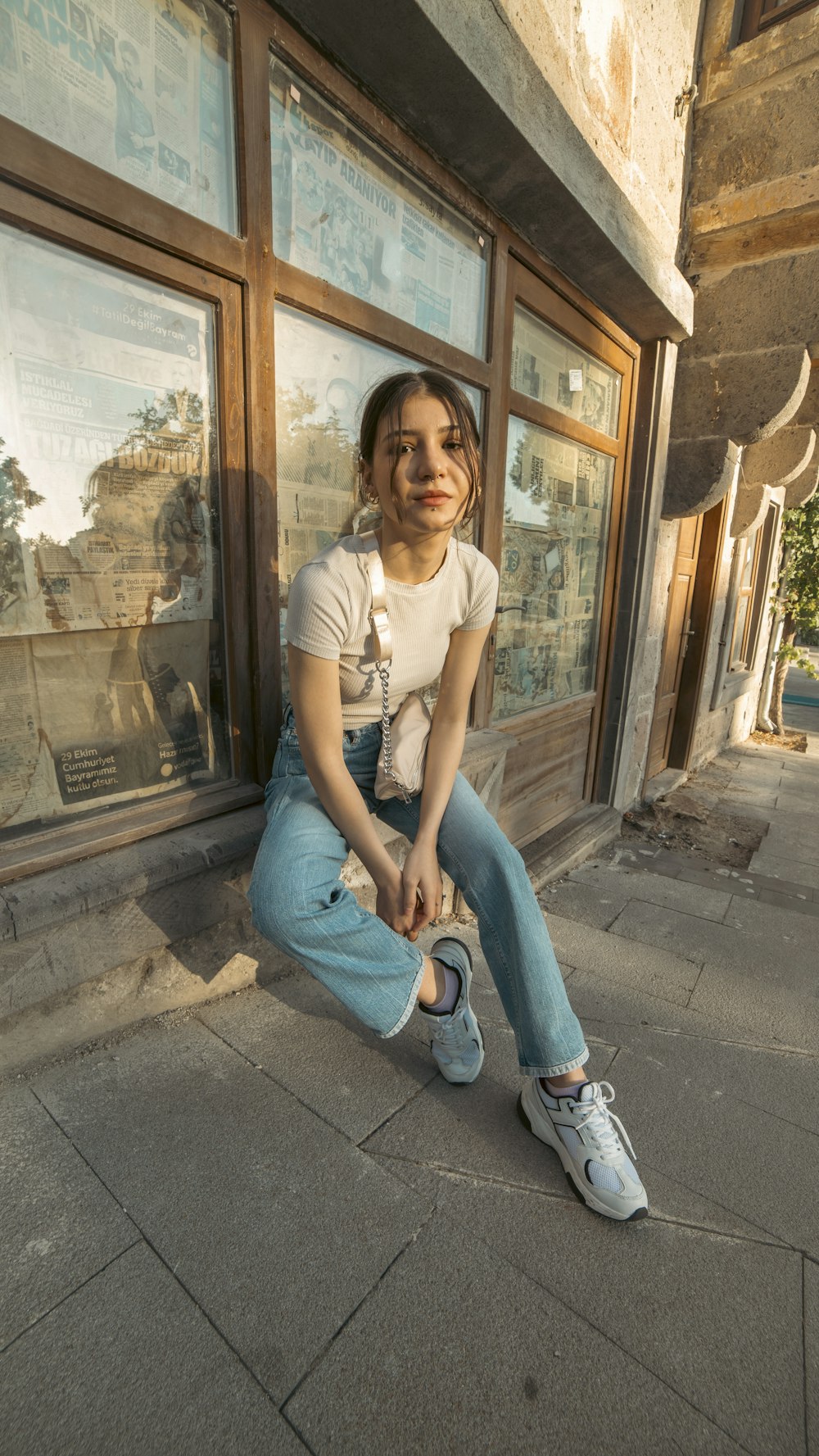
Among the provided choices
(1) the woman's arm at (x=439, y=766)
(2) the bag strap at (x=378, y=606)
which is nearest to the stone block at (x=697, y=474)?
(1) the woman's arm at (x=439, y=766)

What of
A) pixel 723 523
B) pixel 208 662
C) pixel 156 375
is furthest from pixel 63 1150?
pixel 723 523

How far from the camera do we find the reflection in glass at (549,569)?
3123mm

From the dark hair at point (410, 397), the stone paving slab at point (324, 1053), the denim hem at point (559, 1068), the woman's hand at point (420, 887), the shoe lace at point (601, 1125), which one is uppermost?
the dark hair at point (410, 397)

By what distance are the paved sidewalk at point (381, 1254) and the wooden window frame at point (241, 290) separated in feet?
1.93

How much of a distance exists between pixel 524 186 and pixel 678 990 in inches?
119

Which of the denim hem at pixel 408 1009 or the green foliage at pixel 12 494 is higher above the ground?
the green foliage at pixel 12 494

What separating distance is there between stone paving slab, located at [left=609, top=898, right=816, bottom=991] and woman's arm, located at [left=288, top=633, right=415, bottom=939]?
1601 mm

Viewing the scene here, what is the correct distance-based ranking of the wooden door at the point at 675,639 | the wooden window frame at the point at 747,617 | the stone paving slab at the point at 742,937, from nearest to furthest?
the stone paving slab at the point at 742,937, the wooden door at the point at 675,639, the wooden window frame at the point at 747,617

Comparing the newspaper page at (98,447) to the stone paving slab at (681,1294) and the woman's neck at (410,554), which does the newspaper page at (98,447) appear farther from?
the stone paving slab at (681,1294)

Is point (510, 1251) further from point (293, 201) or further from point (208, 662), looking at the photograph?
point (293, 201)

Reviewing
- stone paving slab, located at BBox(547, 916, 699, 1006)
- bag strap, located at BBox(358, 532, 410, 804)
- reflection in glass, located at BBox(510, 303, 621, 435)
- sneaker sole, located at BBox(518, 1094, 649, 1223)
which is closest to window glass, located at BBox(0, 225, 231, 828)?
bag strap, located at BBox(358, 532, 410, 804)

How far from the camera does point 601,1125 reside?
1.39 meters

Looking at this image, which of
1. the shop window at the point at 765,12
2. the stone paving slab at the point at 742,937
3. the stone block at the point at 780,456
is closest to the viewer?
→ the stone paving slab at the point at 742,937

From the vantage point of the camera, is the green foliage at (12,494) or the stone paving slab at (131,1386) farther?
the green foliage at (12,494)
